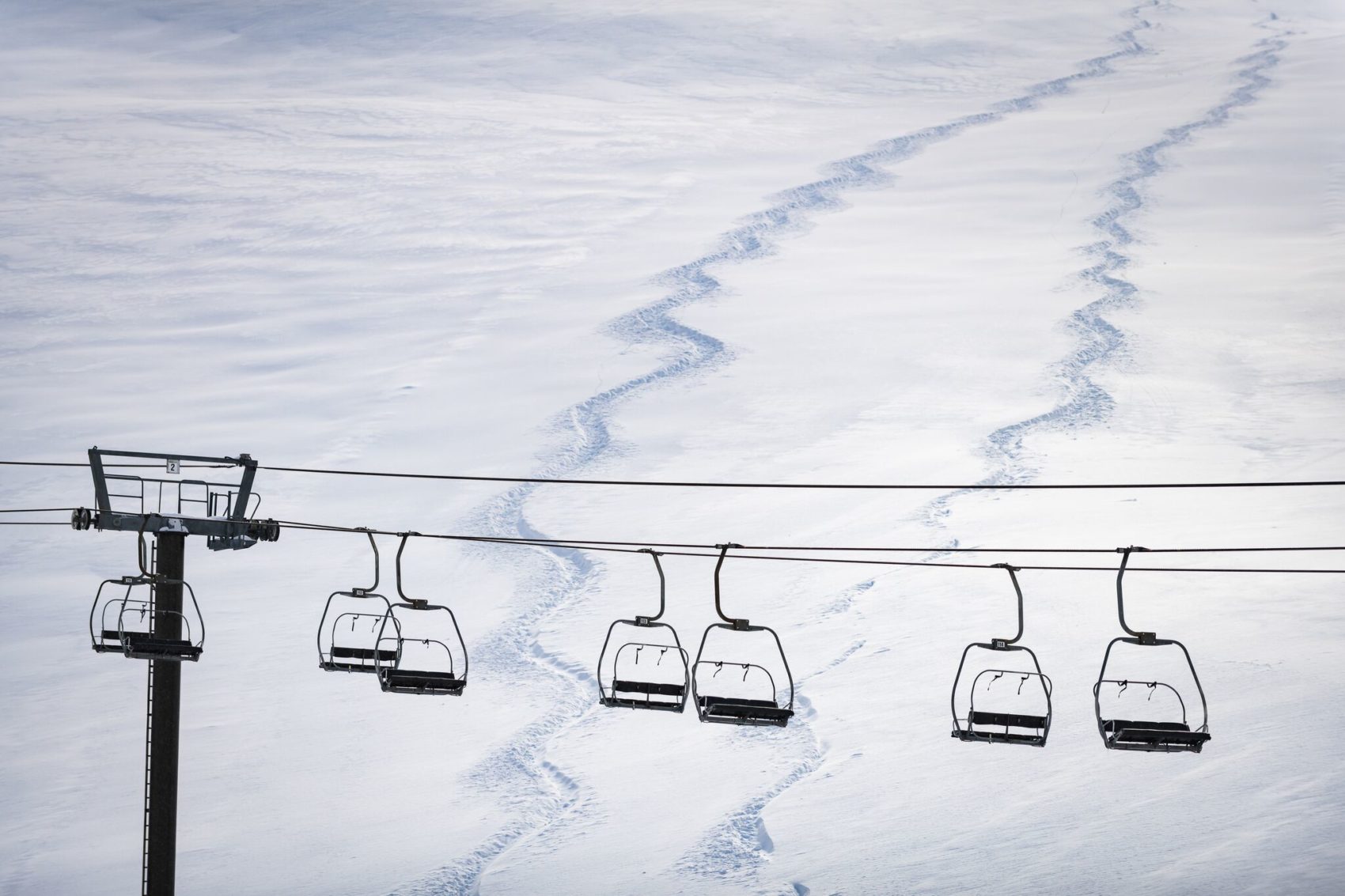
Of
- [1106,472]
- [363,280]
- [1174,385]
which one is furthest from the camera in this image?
[363,280]

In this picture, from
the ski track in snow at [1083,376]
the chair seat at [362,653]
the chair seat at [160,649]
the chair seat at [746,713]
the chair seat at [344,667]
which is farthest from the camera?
the ski track in snow at [1083,376]

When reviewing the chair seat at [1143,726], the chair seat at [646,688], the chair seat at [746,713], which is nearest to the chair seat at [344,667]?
the chair seat at [646,688]

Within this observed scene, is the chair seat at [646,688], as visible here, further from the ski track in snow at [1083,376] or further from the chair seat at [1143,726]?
the ski track in snow at [1083,376]

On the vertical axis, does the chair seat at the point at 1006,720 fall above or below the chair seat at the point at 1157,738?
below

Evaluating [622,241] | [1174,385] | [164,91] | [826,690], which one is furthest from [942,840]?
[164,91]

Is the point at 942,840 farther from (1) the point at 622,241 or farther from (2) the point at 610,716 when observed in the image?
(1) the point at 622,241
